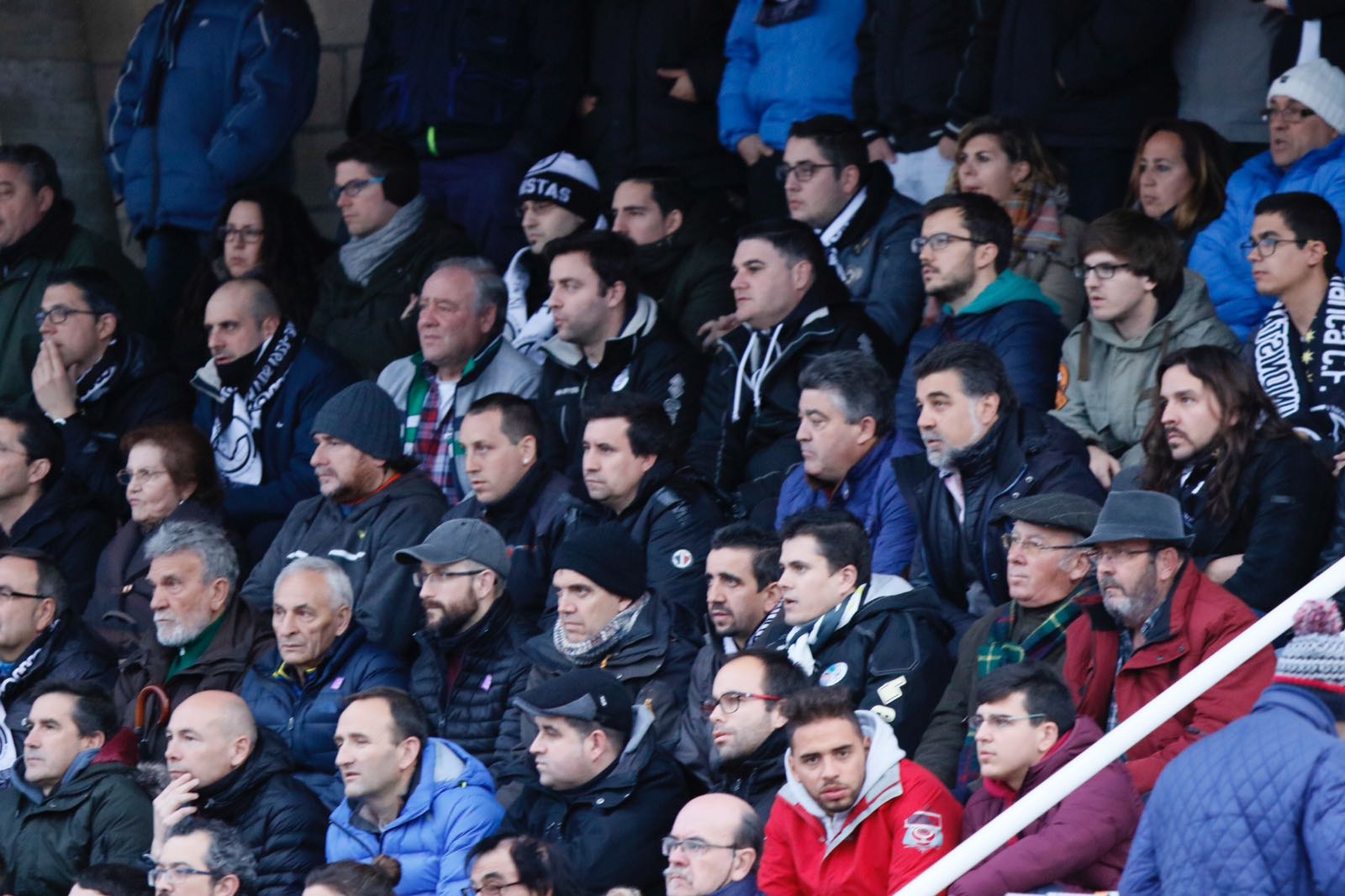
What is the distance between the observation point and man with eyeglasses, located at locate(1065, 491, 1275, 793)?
232 inches

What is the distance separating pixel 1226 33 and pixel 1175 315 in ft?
5.21

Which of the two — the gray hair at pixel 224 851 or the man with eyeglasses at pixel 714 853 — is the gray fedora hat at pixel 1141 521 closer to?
the man with eyeglasses at pixel 714 853

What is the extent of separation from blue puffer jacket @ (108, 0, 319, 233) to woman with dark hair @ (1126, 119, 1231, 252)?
12.4ft

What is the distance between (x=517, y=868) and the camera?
6172 mm

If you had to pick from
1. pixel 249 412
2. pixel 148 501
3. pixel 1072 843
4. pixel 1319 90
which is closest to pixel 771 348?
pixel 1319 90

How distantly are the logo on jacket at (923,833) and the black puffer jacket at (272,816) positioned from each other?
1.92 metres

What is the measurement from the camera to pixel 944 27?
916cm

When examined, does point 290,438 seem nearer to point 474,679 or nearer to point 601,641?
point 474,679

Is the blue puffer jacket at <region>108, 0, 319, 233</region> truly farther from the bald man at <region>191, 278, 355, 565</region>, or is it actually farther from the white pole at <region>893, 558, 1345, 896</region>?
the white pole at <region>893, 558, 1345, 896</region>

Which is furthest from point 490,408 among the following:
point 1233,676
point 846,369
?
Result: point 1233,676

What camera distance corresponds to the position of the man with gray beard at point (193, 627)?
8.00 meters

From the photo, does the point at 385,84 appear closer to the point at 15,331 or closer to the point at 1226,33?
the point at 15,331

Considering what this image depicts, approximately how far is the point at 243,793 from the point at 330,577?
2.72 feet

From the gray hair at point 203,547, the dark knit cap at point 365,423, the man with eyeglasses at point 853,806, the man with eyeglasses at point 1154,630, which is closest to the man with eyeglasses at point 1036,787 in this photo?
the man with eyeglasses at point 853,806
